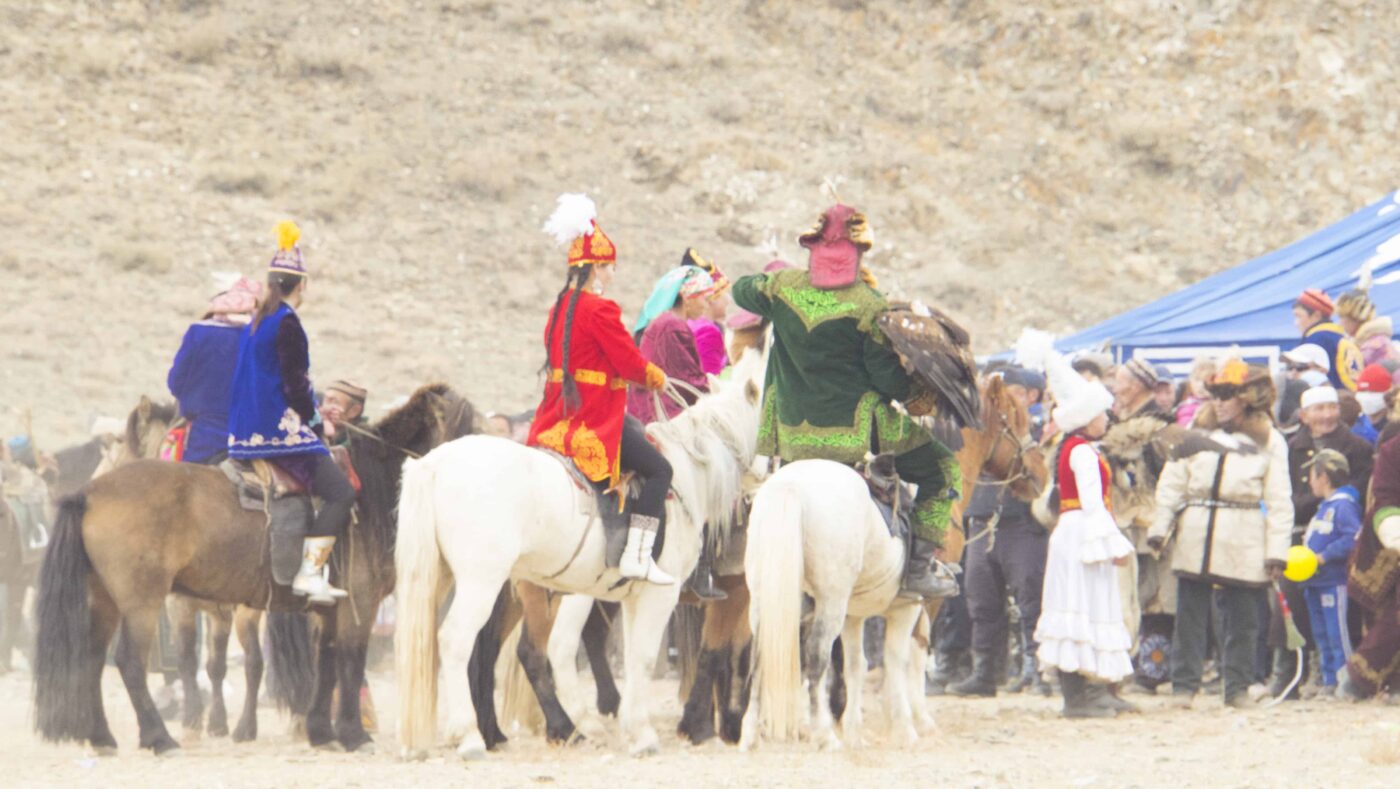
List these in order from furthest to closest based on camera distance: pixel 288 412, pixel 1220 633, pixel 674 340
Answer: pixel 1220 633 < pixel 674 340 < pixel 288 412

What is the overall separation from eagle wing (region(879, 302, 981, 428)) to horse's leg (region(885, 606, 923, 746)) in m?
1.15

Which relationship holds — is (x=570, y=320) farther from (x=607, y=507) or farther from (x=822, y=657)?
(x=822, y=657)

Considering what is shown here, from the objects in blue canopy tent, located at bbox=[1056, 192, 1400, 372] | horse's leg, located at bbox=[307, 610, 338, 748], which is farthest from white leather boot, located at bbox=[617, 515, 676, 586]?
blue canopy tent, located at bbox=[1056, 192, 1400, 372]

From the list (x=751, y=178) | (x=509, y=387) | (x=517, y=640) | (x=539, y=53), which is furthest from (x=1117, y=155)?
(x=517, y=640)

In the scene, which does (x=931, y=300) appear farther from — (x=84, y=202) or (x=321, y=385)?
(x=84, y=202)

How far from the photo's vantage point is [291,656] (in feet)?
35.1

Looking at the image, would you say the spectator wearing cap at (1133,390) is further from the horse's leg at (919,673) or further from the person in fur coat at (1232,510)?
the horse's leg at (919,673)

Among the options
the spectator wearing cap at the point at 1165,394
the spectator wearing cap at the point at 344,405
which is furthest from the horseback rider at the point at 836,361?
the spectator wearing cap at the point at 1165,394

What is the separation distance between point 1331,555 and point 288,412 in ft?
20.2

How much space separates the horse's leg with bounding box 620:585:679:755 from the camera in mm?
9391

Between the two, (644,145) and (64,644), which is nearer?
(64,644)

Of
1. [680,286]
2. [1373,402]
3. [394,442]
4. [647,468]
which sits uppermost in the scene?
[680,286]

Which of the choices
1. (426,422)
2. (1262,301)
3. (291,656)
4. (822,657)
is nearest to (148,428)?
(291,656)

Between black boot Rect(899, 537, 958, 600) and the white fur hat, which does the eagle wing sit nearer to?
black boot Rect(899, 537, 958, 600)
